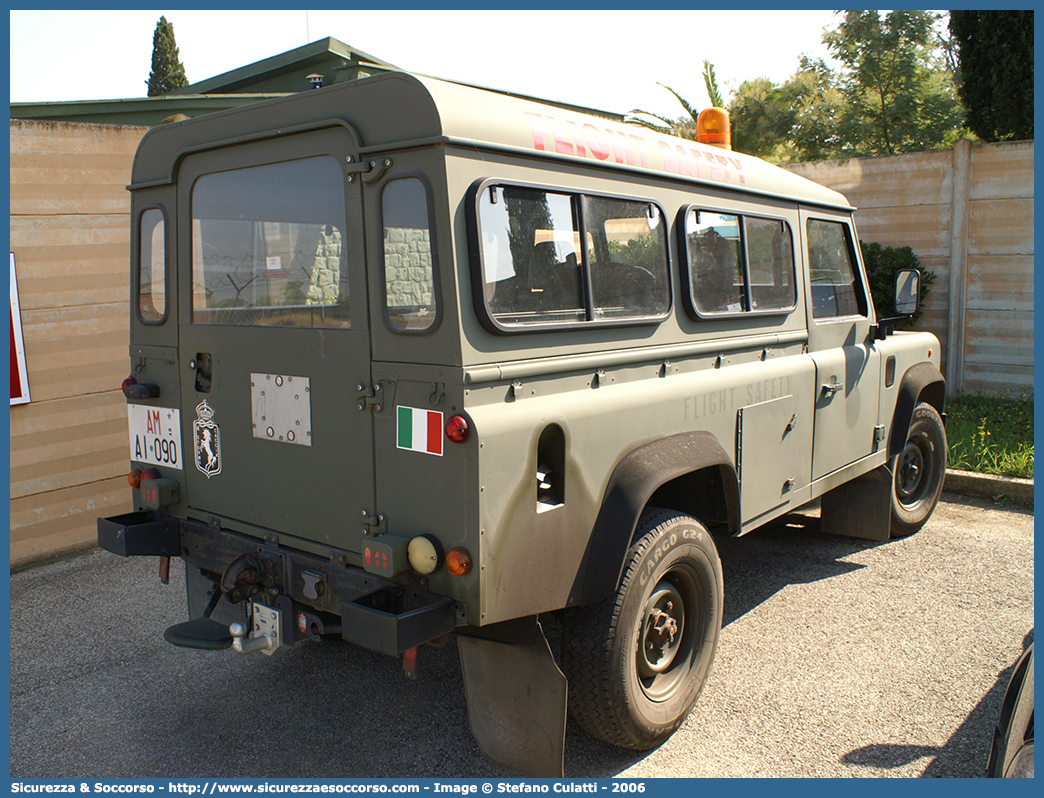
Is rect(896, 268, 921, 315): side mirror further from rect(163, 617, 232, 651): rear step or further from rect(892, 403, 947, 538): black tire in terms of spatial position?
rect(163, 617, 232, 651): rear step

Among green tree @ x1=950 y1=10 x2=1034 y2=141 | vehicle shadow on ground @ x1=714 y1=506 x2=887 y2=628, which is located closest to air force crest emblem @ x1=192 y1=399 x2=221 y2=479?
vehicle shadow on ground @ x1=714 y1=506 x2=887 y2=628

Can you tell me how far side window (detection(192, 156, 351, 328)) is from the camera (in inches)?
115

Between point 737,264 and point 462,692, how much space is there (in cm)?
244

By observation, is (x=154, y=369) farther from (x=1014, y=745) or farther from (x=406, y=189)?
(x=1014, y=745)

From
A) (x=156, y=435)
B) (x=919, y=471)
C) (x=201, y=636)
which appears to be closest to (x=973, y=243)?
(x=919, y=471)

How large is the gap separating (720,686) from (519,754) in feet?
3.88

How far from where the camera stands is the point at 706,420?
359 centimetres

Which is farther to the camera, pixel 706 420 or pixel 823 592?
pixel 823 592

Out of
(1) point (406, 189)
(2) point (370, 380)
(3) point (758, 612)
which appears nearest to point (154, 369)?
(2) point (370, 380)

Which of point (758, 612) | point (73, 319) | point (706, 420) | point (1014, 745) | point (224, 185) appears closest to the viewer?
point (1014, 745)

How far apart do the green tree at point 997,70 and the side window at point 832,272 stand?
23.4 feet

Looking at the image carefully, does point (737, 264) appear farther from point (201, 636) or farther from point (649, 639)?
point (201, 636)

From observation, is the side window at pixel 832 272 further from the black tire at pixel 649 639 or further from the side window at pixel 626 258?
the black tire at pixel 649 639

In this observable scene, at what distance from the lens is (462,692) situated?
12.2 ft
